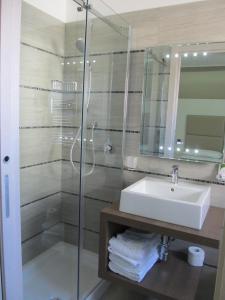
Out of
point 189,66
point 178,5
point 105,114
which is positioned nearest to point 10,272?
point 105,114

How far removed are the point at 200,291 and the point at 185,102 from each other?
1.38 meters

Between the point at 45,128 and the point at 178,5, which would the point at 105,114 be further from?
the point at 178,5

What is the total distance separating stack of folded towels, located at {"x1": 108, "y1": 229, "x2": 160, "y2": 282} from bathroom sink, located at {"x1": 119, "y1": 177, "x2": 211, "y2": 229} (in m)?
0.24

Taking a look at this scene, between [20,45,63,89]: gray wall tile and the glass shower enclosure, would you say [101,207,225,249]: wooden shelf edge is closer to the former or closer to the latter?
the glass shower enclosure

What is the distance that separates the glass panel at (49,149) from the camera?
6.59 ft

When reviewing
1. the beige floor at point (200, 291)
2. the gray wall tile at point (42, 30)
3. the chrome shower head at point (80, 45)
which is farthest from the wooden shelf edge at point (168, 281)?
the gray wall tile at point (42, 30)

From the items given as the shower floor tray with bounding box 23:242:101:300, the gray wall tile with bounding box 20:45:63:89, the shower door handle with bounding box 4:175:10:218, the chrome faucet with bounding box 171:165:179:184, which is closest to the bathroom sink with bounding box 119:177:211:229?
the chrome faucet with bounding box 171:165:179:184

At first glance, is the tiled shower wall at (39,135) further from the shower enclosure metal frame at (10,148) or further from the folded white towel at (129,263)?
the folded white towel at (129,263)

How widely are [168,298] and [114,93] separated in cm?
156

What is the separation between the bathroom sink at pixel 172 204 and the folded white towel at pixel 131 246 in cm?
23

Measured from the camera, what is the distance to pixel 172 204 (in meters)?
1.55

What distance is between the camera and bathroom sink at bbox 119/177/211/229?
150 centimetres

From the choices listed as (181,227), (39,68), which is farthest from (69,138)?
(181,227)

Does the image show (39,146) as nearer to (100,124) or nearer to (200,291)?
(100,124)
